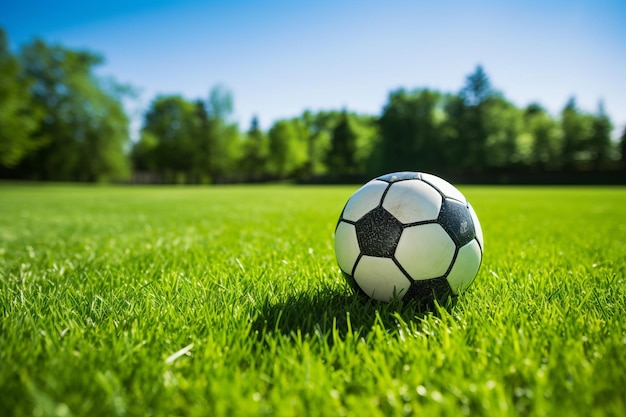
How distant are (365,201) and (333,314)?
78 cm

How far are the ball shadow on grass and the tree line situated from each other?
4103 centimetres

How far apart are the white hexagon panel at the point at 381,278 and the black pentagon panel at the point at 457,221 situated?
1.40 feet

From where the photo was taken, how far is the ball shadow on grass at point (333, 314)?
5.88 feet

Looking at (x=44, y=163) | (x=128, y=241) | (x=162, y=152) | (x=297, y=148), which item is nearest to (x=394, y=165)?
(x=297, y=148)

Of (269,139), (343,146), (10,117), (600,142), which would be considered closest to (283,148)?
(269,139)

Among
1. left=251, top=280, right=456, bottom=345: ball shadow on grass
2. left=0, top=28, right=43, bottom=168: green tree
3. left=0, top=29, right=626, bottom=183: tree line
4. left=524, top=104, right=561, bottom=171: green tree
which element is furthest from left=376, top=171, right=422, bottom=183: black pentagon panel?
left=524, top=104, right=561, bottom=171: green tree

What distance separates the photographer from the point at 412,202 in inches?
86.4

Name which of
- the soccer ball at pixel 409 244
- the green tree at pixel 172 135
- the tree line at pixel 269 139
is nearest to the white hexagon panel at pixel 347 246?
the soccer ball at pixel 409 244

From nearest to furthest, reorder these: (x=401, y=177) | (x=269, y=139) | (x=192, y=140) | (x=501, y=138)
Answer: (x=401, y=177)
(x=501, y=138)
(x=192, y=140)
(x=269, y=139)

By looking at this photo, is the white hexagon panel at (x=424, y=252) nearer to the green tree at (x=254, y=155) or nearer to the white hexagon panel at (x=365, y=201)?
the white hexagon panel at (x=365, y=201)

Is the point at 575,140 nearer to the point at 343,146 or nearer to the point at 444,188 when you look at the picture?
the point at 343,146

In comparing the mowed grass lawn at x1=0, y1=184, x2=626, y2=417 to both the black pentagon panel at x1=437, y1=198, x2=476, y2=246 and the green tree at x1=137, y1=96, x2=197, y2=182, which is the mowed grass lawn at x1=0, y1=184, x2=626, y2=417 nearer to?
the black pentagon panel at x1=437, y1=198, x2=476, y2=246

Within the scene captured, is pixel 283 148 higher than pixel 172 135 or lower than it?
lower

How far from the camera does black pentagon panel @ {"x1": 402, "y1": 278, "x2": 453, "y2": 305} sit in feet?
6.99
